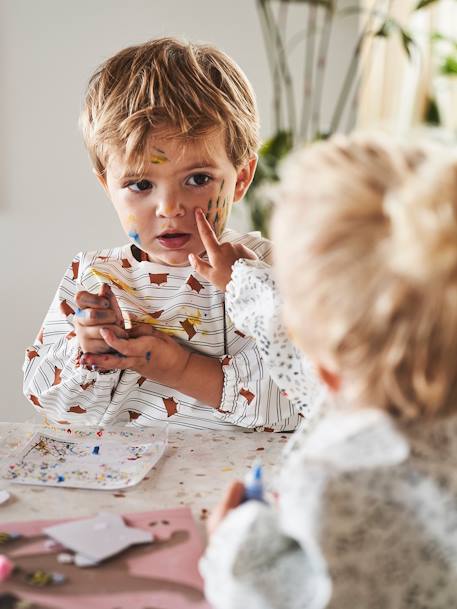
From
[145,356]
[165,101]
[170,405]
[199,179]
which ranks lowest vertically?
[170,405]

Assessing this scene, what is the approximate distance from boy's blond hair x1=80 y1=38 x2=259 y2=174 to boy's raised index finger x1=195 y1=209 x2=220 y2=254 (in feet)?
0.36

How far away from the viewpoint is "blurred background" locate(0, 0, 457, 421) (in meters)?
2.23

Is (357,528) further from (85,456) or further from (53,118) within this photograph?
(53,118)

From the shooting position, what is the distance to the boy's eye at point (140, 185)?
110 centimetres

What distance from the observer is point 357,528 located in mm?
547

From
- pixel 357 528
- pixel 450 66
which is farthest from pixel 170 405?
pixel 450 66

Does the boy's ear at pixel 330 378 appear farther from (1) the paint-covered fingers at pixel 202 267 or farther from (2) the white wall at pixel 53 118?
(2) the white wall at pixel 53 118

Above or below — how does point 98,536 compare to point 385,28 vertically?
below

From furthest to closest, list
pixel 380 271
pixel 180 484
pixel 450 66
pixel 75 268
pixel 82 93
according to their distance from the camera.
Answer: pixel 450 66, pixel 82 93, pixel 75 268, pixel 180 484, pixel 380 271

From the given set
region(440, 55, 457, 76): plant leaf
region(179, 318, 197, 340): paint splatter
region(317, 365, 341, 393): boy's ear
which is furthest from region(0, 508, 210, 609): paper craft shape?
region(440, 55, 457, 76): plant leaf

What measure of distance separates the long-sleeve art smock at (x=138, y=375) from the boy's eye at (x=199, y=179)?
0.15 meters

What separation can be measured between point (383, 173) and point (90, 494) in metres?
0.51

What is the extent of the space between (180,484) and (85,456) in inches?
5.4

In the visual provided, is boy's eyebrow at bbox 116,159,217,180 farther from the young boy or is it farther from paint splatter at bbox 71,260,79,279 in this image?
paint splatter at bbox 71,260,79,279
